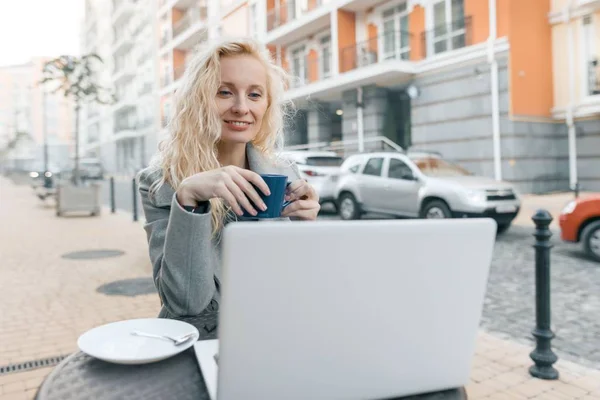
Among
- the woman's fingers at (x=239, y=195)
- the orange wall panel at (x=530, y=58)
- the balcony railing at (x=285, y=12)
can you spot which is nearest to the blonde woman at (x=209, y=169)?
the woman's fingers at (x=239, y=195)

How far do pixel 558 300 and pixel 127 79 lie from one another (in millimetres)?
48579

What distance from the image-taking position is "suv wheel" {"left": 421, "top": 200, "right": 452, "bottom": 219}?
8859 millimetres

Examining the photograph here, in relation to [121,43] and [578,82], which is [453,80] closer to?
[578,82]

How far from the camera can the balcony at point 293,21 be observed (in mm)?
21045

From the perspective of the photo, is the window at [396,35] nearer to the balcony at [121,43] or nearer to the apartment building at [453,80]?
the apartment building at [453,80]

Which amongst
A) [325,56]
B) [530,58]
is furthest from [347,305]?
[325,56]

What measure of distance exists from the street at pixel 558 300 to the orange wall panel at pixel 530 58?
885 centimetres

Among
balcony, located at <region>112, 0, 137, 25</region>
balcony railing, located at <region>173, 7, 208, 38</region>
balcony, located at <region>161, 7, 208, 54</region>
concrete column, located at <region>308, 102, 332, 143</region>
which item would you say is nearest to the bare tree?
concrete column, located at <region>308, 102, 332, 143</region>

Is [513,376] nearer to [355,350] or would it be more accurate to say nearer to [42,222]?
[355,350]

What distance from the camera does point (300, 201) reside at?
5.19 feet

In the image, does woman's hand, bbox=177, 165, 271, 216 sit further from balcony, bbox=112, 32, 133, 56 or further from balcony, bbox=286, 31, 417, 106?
balcony, bbox=112, 32, 133, 56

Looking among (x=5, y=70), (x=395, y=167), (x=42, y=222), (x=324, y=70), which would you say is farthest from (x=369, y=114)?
(x=5, y=70)

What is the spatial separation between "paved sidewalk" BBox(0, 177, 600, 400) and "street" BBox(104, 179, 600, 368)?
0.35 meters

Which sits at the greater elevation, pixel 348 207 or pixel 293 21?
pixel 293 21
